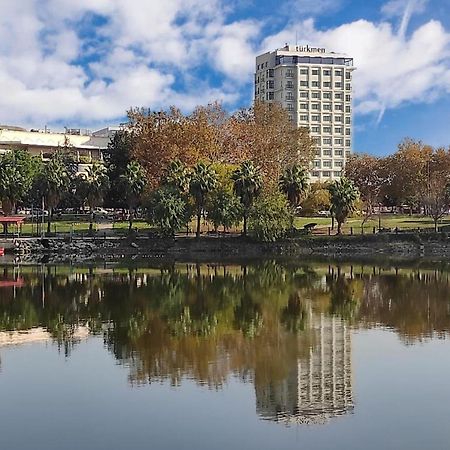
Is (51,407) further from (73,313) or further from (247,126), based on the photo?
(247,126)

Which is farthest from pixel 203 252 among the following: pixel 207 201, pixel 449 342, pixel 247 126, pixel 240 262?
pixel 449 342

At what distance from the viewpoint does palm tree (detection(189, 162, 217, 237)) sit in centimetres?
8206

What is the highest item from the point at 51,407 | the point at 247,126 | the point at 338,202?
the point at 247,126

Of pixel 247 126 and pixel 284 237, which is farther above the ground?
pixel 247 126

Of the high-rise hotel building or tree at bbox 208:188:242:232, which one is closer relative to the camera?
tree at bbox 208:188:242:232

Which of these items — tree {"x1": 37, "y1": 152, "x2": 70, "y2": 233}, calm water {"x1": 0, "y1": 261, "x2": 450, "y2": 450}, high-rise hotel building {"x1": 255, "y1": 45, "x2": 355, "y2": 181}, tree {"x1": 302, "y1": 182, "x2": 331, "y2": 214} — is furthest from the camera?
high-rise hotel building {"x1": 255, "y1": 45, "x2": 355, "y2": 181}

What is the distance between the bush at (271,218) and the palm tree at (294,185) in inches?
113

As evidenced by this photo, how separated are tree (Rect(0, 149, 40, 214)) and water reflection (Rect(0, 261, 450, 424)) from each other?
36.2m

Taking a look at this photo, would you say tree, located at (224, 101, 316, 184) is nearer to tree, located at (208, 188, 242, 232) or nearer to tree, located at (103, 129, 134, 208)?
tree, located at (208, 188, 242, 232)

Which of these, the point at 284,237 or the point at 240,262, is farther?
the point at 284,237

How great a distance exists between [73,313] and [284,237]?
48.8 m

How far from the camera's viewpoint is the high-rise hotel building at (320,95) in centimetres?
16762

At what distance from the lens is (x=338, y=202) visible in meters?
83.9

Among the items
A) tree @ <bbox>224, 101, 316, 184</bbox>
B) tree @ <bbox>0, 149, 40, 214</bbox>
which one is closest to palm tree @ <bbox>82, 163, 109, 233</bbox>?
tree @ <bbox>0, 149, 40, 214</bbox>
